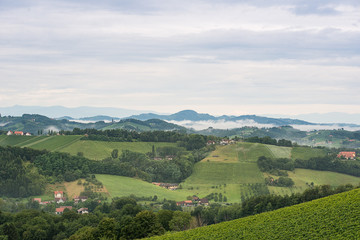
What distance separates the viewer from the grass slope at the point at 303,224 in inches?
1716

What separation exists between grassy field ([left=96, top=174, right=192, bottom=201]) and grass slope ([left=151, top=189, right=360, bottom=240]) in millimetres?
75089

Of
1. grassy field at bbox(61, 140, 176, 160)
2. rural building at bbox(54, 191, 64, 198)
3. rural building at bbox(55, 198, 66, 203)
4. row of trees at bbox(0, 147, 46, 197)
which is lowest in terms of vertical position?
rural building at bbox(55, 198, 66, 203)

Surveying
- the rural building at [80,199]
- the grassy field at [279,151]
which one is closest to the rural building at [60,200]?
the rural building at [80,199]

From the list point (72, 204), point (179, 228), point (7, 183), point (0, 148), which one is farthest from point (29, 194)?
point (179, 228)

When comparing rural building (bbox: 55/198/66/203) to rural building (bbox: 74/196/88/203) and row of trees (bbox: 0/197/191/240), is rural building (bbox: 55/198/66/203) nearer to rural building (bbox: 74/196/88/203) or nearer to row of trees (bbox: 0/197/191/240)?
rural building (bbox: 74/196/88/203)

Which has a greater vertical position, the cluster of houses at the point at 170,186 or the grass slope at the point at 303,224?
A: the grass slope at the point at 303,224

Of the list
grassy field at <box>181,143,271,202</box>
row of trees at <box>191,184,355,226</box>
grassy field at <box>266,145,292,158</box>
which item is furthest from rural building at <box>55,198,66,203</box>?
grassy field at <box>266,145,292,158</box>

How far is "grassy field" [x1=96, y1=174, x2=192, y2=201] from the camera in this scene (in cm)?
13112

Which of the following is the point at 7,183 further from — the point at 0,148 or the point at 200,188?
the point at 200,188

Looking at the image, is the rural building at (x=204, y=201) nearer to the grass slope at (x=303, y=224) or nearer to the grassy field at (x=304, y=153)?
the grassy field at (x=304, y=153)

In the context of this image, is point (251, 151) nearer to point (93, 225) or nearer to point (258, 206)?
point (258, 206)

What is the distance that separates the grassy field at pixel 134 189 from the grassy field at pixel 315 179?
30.5 metres

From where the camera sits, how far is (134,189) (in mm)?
138375

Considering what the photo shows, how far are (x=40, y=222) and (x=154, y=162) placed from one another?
10479 centimetres
